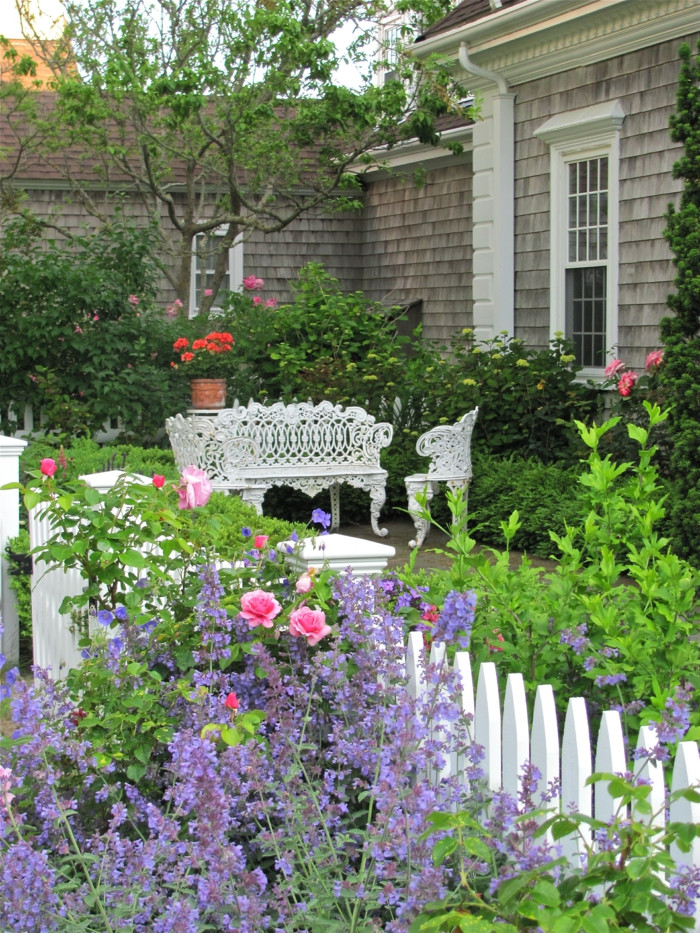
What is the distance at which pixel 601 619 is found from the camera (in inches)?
109

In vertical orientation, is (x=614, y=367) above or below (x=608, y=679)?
above

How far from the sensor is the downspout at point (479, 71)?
37.0 feet

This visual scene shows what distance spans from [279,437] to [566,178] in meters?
3.56

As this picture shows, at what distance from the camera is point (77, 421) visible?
1134cm

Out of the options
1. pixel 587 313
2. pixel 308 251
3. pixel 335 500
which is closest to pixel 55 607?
pixel 335 500

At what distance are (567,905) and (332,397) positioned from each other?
952 cm

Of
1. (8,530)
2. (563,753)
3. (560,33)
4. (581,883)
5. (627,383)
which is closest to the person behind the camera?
(581,883)

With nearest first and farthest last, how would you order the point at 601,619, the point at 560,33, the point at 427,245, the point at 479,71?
the point at 601,619
the point at 560,33
the point at 479,71
the point at 427,245

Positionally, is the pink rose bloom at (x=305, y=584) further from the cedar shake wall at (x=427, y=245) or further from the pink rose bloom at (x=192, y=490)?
the cedar shake wall at (x=427, y=245)

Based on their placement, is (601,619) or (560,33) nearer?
(601,619)

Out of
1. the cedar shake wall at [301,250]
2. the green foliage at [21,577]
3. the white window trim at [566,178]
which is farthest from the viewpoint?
the cedar shake wall at [301,250]

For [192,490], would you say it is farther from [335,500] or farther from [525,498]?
[335,500]

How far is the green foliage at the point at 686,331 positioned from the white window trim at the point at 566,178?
90.2 inches

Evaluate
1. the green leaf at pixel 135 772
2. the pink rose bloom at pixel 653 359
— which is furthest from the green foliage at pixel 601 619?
the pink rose bloom at pixel 653 359
